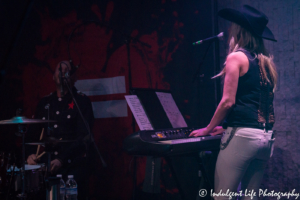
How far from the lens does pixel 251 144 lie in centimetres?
193

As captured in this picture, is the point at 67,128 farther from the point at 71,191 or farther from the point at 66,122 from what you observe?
the point at 71,191

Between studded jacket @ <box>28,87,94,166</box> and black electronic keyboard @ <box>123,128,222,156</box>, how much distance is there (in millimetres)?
1084

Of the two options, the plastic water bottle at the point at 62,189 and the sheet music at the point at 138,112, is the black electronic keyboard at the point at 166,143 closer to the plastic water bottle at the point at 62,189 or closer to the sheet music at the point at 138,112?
the sheet music at the point at 138,112

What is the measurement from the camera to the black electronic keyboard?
88.8 inches

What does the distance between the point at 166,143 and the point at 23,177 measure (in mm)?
1405

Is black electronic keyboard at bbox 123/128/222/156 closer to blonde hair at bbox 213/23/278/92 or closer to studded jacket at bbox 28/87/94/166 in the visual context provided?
blonde hair at bbox 213/23/278/92

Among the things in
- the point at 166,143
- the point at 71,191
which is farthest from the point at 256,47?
the point at 71,191

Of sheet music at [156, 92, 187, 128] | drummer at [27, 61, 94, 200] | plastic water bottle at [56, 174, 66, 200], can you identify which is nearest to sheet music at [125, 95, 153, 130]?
sheet music at [156, 92, 187, 128]

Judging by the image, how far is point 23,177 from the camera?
2.61 meters

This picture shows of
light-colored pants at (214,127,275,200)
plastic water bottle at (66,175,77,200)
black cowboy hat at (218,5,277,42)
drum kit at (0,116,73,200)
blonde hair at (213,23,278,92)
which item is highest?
black cowboy hat at (218,5,277,42)

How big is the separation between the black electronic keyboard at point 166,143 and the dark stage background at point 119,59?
3.07ft

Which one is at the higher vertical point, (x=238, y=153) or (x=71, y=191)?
(x=238, y=153)

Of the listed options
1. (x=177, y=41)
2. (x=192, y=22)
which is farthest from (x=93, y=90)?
(x=192, y=22)

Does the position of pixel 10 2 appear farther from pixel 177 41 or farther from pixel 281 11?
pixel 281 11
